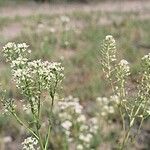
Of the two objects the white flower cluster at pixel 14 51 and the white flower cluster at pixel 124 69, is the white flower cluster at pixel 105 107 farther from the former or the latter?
the white flower cluster at pixel 14 51

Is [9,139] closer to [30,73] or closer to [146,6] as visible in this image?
[30,73]

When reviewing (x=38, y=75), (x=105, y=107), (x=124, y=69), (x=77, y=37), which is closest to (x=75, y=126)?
(x=105, y=107)

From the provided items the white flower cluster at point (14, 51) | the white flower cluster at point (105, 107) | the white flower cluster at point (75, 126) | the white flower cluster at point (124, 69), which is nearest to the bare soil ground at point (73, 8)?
the white flower cluster at point (105, 107)

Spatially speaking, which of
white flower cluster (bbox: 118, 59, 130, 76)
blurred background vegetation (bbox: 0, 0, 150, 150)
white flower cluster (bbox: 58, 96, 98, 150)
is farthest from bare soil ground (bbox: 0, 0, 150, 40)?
white flower cluster (bbox: 118, 59, 130, 76)

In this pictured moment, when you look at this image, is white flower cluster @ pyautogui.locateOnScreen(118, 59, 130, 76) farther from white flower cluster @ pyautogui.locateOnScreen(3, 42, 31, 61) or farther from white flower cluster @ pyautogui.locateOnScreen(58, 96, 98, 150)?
white flower cluster @ pyautogui.locateOnScreen(58, 96, 98, 150)

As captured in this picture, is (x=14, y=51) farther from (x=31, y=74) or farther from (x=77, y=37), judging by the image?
(x=77, y=37)

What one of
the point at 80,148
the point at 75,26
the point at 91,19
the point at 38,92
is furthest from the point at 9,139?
the point at 91,19
